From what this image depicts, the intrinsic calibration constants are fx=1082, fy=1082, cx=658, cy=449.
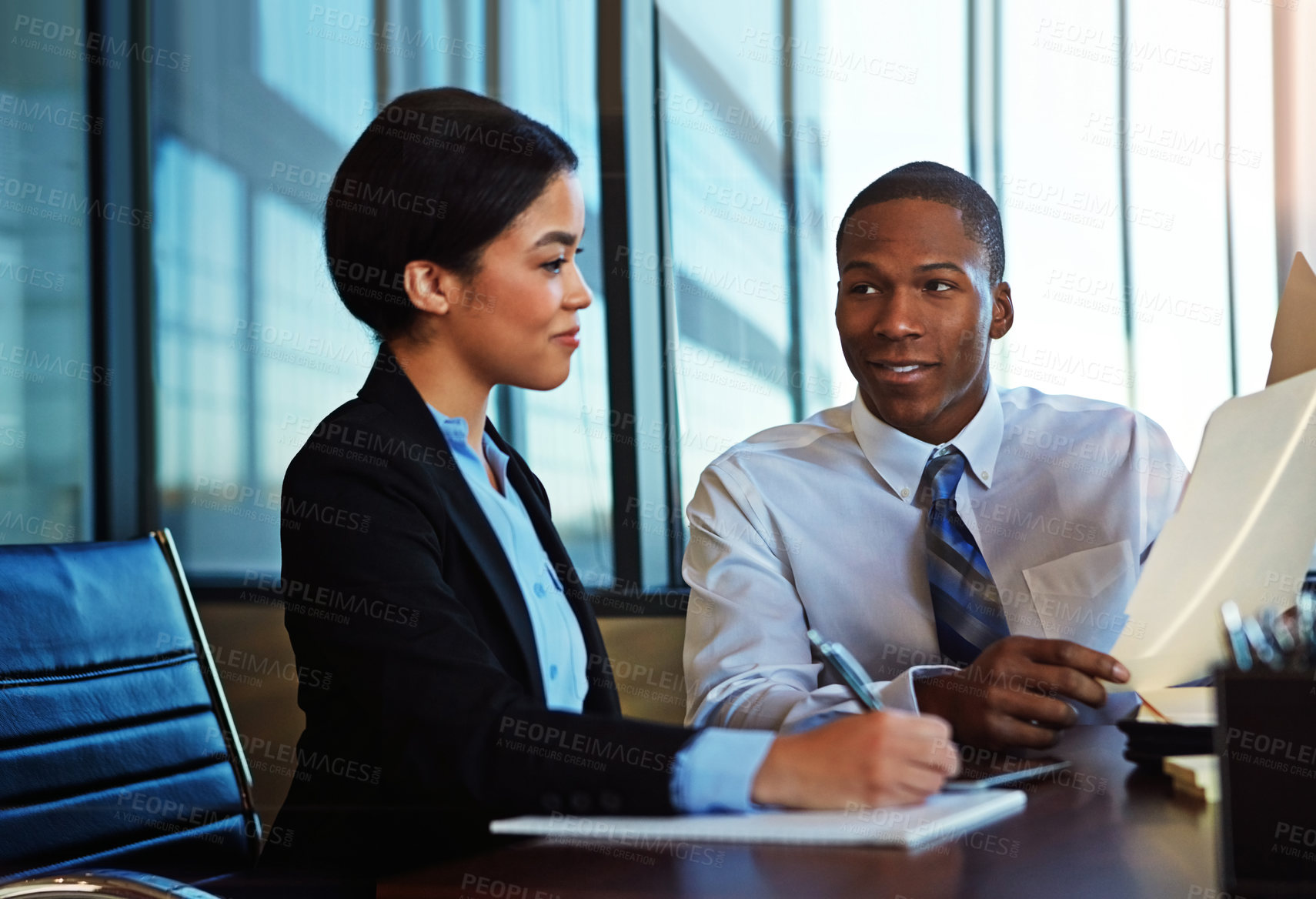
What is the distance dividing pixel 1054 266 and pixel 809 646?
53.3 inches

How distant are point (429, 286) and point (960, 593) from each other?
90 centimetres

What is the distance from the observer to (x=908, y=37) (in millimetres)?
2629

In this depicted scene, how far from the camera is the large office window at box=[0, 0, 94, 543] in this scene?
8.72 feet

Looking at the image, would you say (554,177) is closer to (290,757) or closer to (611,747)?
(611,747)

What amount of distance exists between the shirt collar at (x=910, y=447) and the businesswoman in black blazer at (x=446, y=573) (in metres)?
0.65

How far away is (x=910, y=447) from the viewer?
5.63ft

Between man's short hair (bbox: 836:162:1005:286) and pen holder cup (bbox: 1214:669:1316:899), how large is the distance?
123 cm

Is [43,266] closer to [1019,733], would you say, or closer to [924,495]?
[924,495]

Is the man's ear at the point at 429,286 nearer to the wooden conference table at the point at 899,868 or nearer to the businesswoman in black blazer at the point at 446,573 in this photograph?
the businesswoman in black blazer at the point at 446,573

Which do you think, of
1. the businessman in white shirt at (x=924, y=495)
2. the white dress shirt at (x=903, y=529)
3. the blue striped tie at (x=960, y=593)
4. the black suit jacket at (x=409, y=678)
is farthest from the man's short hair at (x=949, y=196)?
the black suit jacket at (x=409, y=678)

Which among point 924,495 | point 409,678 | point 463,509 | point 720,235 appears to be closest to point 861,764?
point 409,678

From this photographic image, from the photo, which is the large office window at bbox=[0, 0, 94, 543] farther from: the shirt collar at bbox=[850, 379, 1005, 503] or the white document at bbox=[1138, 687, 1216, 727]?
the white document at bbox=[1138, 687, 1216, 727]

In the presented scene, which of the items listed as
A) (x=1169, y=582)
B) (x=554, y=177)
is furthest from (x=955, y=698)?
(x=554, y=177)

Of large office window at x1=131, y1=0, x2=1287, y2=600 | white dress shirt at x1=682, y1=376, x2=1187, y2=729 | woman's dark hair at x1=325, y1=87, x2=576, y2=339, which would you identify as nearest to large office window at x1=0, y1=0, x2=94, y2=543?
large office window at x1=131, y1=0, x2=1287, y2=600
